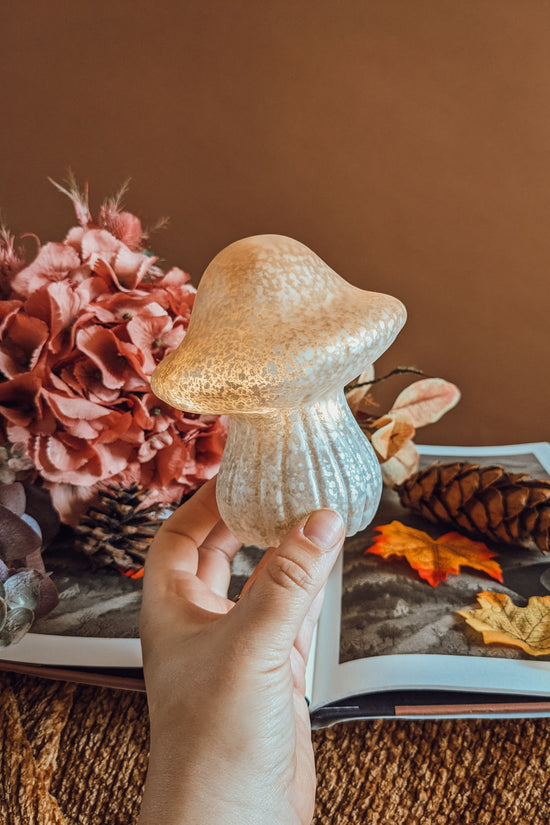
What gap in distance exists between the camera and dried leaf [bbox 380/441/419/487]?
804 millimetres

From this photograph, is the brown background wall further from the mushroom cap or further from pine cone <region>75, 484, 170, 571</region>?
the mushroom cap

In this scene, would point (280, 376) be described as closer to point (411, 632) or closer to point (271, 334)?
point (271, 334)

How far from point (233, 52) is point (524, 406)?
83cm

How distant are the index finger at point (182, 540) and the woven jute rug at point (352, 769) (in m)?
0.13

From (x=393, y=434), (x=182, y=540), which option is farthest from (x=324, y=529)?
(x=393, y=434)

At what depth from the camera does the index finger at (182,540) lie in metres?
0.50

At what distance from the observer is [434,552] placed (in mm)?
692

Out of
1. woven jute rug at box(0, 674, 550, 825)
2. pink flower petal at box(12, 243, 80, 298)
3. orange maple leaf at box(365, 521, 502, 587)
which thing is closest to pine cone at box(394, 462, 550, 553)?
orange maple leaf at box(365, 521, 502, 587)

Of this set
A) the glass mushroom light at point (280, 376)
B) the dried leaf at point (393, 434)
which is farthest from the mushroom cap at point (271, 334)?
the dried leaf at point (393, 434)

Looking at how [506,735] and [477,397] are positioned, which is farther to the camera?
[477,397]

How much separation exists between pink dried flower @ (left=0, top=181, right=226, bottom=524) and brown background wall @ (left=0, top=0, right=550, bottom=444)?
0.48 m

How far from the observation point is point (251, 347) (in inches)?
14.6

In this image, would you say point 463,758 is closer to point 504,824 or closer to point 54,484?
point 504,824

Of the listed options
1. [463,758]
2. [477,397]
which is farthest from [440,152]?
[463,758]
